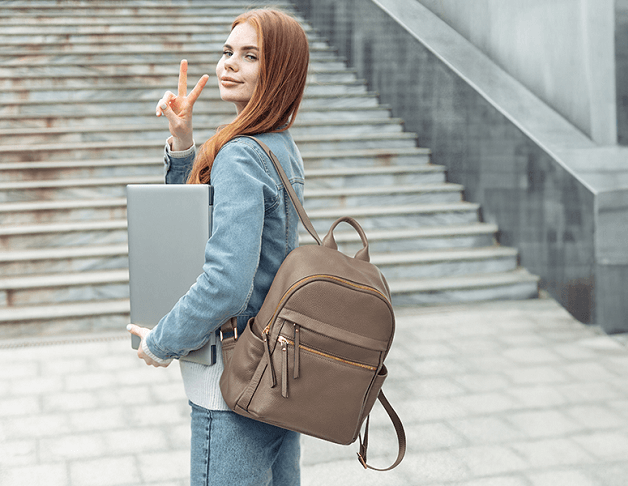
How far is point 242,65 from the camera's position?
60.4 inches

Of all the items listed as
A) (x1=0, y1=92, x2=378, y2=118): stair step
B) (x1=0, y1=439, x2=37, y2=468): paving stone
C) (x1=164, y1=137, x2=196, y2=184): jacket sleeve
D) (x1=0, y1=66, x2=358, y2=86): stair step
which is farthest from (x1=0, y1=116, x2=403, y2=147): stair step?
(x1=164, y1=137, x2=196, y2=184): jacket sleeve

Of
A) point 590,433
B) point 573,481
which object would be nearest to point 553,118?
point 590,433

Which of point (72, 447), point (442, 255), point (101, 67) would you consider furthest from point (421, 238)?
point (101, 67)

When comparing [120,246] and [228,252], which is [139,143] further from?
[228,252]

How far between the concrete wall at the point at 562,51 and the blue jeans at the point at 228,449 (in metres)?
5.07

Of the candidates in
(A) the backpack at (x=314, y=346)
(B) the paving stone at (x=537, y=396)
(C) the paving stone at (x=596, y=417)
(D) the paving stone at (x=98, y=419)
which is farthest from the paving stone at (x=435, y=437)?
(A) the backpack at (x=314, y=346)

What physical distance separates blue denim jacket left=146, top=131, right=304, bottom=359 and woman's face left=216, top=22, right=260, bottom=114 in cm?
11

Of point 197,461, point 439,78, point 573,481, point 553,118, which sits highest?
point 439,78

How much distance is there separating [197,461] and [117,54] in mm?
7872

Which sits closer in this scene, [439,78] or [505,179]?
[505,179]

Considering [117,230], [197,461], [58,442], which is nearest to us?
[197,461]

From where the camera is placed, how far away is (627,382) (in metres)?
4.03

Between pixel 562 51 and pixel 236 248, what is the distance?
219 inches

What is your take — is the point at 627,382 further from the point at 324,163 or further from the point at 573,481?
the point at 324,163
